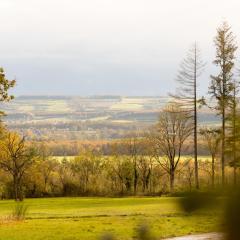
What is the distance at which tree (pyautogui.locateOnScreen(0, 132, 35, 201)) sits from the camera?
54.9 meters

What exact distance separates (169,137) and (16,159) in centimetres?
1578

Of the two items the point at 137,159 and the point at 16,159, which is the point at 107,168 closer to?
the point at 137,159

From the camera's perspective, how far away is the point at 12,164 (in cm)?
5709

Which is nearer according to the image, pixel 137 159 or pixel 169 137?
pixel 169 137

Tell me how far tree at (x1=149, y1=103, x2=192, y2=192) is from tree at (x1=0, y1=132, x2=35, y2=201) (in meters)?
13.6

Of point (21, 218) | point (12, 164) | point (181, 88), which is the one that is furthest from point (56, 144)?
point (21, 218)

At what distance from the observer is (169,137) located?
59.2 m

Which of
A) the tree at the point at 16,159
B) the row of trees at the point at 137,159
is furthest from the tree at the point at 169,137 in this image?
the tree at the point at 16,159

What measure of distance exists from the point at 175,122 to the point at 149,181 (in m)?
12.9

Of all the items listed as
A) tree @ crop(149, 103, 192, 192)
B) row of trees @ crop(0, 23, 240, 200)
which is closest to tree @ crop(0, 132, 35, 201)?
row of trees @ crop(0, 23, 240, 200)

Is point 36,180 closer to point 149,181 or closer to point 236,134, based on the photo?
point 149,181

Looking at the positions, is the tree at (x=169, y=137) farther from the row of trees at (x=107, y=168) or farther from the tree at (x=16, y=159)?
the tree at (x=16, y=159)

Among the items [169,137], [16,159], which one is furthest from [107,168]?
[16,159]

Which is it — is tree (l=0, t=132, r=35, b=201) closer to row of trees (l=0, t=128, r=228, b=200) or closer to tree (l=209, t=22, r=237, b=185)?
row of trees (l=0, t=128, r=228, b=200)
